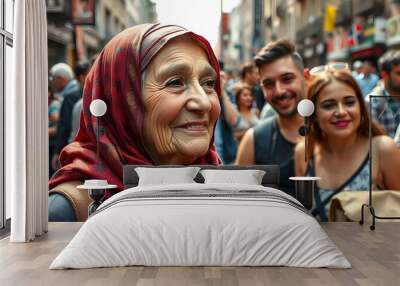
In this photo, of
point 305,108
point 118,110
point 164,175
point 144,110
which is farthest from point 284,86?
point 118,110

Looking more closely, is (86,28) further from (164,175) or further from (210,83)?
(164,175)

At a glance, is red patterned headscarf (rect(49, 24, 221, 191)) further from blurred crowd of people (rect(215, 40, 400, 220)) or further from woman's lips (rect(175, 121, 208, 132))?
blurred crowd of people (rect(215, 40, 400, 220))

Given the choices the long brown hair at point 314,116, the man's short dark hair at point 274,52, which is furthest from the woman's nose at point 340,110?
the man's short dark hair at point 274,52

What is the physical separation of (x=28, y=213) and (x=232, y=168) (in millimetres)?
A: 2136

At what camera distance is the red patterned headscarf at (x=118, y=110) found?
6395 millimetres

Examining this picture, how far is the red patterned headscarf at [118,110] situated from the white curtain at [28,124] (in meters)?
0.74

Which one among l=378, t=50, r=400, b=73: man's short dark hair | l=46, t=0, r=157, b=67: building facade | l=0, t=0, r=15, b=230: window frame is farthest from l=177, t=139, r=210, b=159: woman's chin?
l=378, t=50, r=400, b=73: man's short dark hair

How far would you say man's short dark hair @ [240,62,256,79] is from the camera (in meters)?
6.66

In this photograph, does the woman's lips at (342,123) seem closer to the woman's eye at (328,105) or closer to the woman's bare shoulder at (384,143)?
the woman's eye at (328,105)

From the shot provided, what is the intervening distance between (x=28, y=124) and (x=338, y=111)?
3156 millimetres

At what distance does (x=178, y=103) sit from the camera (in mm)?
6336

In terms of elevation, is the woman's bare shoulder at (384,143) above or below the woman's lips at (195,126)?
below

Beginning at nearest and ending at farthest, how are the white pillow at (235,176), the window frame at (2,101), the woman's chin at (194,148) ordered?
the window frame at (2,101)
the white pillow at (235,176)
the woman's chin at (194,148)

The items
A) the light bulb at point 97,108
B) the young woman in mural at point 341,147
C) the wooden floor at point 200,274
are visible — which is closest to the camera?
the wooden floor at point 200,274
